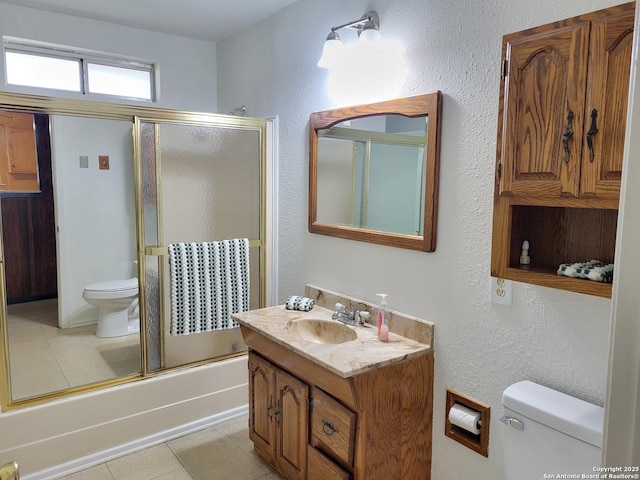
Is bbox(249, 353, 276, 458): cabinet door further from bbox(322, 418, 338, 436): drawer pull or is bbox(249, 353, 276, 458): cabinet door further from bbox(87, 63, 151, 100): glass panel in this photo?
bbox(87, 63, 151, 100): glass panel

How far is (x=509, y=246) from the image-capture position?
1.49 metres

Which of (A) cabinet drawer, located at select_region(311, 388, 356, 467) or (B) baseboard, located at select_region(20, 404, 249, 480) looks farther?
(B) baseboard, located at select_region(20, 404, 249, 480)

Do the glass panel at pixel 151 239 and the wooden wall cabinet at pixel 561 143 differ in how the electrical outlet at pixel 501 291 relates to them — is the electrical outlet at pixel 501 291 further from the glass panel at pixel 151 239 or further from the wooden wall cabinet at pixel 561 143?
the glass panel at pixel 151 239

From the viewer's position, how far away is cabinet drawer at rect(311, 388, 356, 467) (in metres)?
1.80

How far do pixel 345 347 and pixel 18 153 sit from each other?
6.60ft

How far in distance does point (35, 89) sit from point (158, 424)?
2.24m

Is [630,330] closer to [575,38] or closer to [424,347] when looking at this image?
[575,38]

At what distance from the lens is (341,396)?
1816 millimetres

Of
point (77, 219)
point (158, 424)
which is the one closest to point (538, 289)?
point (158, 424)

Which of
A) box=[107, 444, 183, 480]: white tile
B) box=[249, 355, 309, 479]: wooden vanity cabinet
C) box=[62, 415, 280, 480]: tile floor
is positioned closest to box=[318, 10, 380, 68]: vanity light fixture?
box=[249, 355, 309, 479]: wooden vanity cabinet

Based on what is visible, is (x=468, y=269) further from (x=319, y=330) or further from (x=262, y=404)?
(x=262, y=404)

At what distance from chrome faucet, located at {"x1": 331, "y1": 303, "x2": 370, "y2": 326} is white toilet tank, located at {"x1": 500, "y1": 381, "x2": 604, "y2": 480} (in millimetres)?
813

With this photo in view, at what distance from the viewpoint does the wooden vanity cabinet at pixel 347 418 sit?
1.77 m

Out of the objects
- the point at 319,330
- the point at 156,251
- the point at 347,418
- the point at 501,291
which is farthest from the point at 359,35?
the point at 347,418
